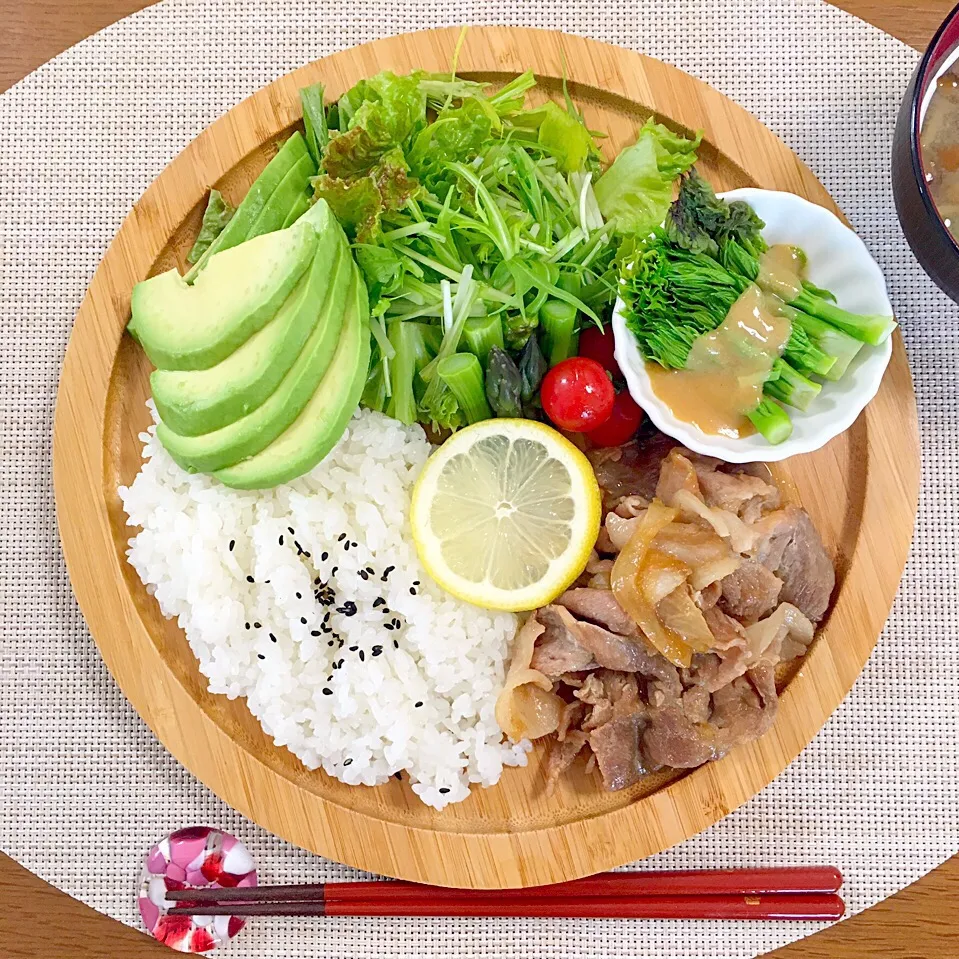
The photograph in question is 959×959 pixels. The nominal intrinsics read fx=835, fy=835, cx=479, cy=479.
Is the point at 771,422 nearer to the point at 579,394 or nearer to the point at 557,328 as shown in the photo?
the point at 579,394

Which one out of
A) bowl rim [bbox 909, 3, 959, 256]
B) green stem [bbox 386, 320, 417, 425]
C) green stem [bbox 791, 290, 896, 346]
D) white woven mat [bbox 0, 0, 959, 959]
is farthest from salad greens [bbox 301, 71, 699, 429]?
bowl rim [bbox 909, 3, 959, 256]

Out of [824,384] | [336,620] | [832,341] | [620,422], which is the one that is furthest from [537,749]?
[832,341]

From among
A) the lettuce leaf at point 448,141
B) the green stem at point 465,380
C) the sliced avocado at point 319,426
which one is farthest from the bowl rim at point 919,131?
the sliced avocado at point 319,426

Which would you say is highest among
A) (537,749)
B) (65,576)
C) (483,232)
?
(483,232)

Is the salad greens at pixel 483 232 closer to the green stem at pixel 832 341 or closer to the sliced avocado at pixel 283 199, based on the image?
the sliced avocado at pixel 283 199

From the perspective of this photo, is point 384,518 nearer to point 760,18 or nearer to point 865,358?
point 865,358

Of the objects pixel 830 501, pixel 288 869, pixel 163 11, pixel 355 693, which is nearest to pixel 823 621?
pixel 830 501
